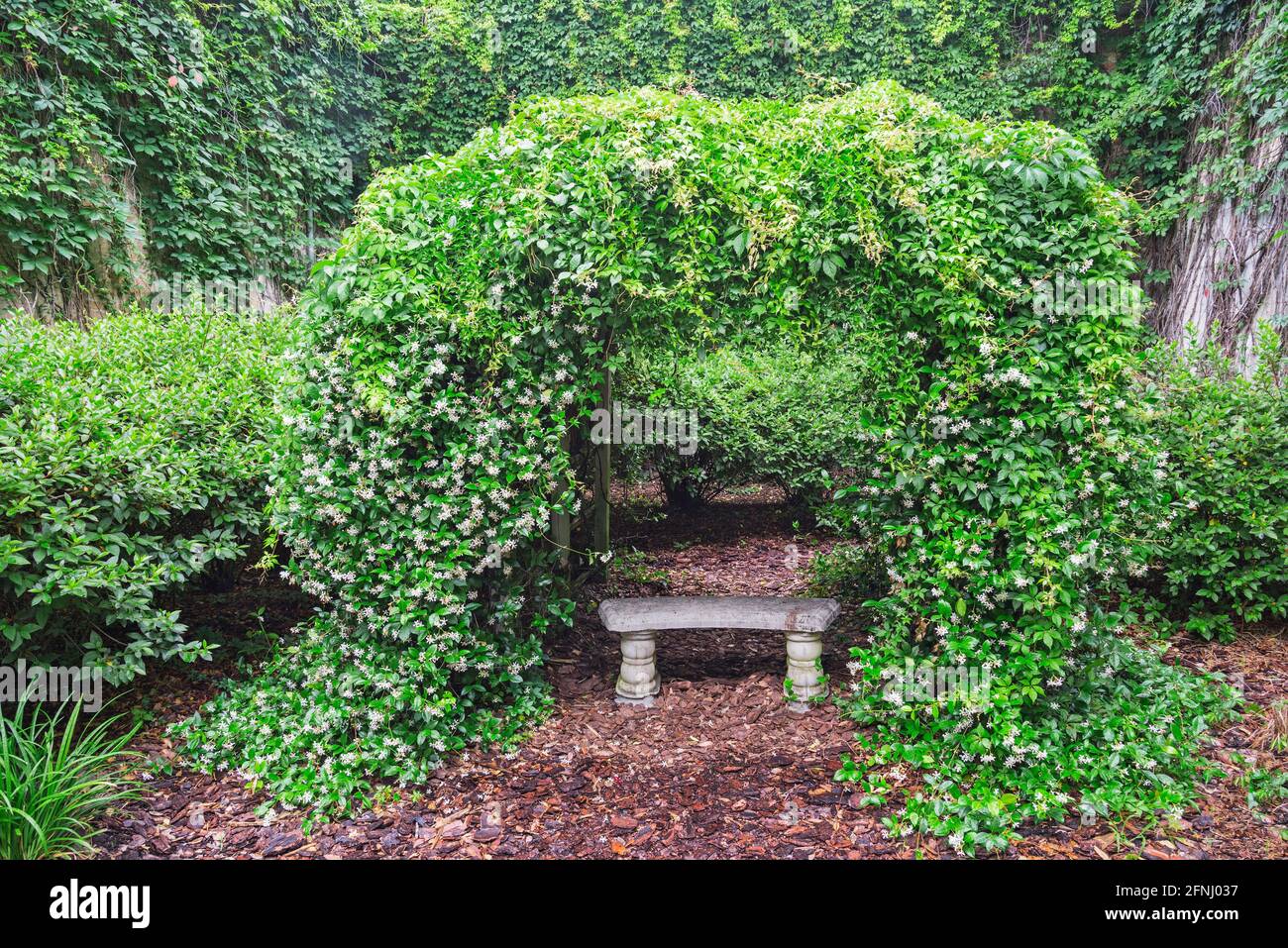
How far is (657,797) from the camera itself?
3.06 metres

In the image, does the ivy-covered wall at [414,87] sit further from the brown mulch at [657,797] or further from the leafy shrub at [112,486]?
the brown mulch at [657,797]

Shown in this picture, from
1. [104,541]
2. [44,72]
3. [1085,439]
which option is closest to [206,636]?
[104,541]

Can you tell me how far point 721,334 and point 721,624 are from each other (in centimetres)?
151

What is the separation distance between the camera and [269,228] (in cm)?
850

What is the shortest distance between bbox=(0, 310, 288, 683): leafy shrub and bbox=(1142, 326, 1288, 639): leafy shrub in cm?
Result: 517

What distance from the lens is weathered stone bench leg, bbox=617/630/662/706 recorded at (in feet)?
12.5

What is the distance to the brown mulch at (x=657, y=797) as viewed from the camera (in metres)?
2.77

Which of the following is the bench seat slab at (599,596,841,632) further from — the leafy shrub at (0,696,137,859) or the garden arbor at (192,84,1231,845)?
the leafy shrub at (0,696,137,859)

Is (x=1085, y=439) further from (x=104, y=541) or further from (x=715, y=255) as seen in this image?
(x=104, y=541)

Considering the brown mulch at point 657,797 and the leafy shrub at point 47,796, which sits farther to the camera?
the brown mulch at point 657,797

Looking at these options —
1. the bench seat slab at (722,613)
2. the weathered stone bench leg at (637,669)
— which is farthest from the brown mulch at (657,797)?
the bench seat slab at (722,613)

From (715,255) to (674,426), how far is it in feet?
11.7

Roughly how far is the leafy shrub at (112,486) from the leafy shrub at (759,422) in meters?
3.21

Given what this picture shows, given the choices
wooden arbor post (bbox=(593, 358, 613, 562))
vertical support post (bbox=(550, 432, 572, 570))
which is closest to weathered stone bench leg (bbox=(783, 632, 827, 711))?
vertical support post (bbox=(550, 432, 572, 570))
